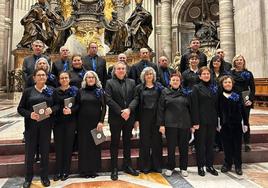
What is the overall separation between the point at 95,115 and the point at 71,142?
1.56ft

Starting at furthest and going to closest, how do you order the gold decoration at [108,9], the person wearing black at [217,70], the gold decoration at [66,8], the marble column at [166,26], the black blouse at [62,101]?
the marble column at [166,26]
the gold decoration at [108,9]
the gold decoration at [66,8]
the person wearing black at [217,70]
the black blouse at [62,101]

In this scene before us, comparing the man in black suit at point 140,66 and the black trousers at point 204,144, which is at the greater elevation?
the man in black suit at point 140,66

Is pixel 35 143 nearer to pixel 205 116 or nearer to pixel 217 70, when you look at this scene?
pixel 205 116

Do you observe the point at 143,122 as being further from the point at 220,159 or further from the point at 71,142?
the point at 220,159

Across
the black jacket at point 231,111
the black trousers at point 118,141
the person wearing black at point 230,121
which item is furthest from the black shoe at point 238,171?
the black trousers at point 118,141

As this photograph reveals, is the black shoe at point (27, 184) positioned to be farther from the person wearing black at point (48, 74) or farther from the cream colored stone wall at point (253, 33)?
the cream colored stone wall at point (253, 33)

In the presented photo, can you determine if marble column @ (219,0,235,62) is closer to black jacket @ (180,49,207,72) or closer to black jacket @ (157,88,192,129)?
black jacket @ (180,49,207,72)

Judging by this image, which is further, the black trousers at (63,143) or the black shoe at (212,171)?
the black shoe at (212,171)

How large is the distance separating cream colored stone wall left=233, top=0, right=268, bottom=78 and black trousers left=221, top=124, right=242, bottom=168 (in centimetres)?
913

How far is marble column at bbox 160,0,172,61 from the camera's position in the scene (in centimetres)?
2030

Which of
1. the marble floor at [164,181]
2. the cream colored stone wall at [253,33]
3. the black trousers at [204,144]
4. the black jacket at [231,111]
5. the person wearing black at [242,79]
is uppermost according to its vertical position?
the cream colored stone wall at [253,33]

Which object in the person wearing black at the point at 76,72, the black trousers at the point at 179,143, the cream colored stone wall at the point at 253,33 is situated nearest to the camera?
the black trousers at the point at 179,143

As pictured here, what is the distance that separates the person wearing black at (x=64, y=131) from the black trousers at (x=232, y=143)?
213cm

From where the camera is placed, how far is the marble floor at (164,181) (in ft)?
10.9
